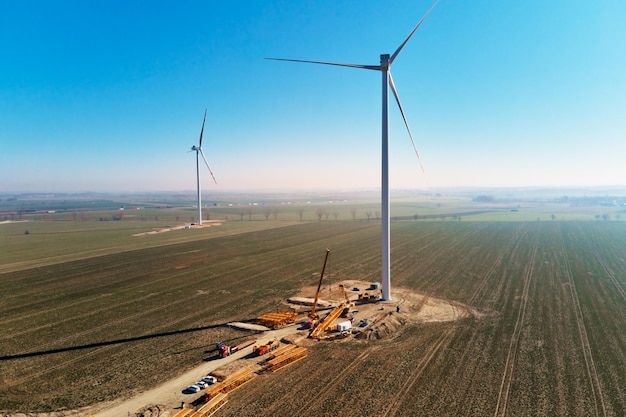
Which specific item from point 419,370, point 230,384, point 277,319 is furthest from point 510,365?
point 277,319

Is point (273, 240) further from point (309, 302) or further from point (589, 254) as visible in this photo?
point (589, 254)

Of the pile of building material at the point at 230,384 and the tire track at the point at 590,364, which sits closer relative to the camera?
the tire track at the point at 590,364

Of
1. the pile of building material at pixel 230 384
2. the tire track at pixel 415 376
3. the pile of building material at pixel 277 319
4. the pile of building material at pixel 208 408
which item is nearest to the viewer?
the pile of building material at pixel 208 408

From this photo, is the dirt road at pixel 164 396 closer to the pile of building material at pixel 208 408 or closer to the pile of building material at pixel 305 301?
the pile of building material at pixel 208 408

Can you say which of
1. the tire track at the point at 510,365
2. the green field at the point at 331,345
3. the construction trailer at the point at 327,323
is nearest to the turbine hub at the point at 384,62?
the construction trailer at the point at 327,323

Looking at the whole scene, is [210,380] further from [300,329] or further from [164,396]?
[300,329]

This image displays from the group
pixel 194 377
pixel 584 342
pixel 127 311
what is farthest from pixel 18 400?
pixel 584 342
